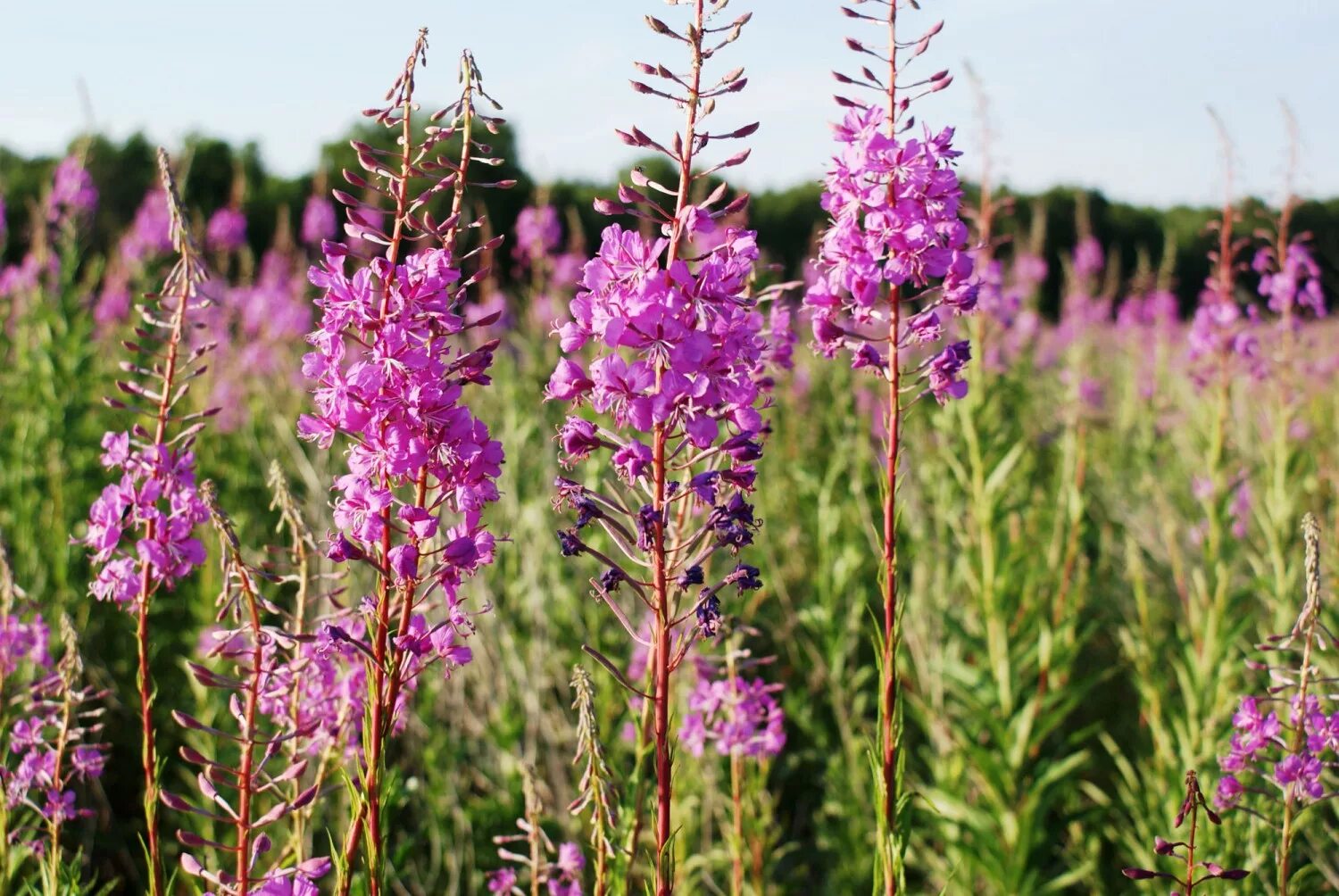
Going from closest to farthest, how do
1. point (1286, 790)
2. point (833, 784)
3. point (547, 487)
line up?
1. point (1286, 790)
2. point (833, 784)
3. point (547, 487)

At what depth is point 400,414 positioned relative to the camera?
1.77m

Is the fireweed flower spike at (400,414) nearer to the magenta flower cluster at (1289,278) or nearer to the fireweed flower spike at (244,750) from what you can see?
the fireweed flower spike at (244,750)

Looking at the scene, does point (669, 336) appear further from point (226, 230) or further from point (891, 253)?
point (226, 230)

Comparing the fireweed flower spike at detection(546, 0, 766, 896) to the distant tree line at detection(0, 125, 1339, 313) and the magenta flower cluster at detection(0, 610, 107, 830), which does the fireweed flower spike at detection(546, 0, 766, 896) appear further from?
the distant tree line at detection(0, 125, 1339, 313)

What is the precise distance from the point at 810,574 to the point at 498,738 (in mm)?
2303

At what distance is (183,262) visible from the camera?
224cm

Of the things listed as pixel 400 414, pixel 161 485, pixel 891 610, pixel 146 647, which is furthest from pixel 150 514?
pixel 891 610

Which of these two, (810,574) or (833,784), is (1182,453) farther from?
(833,784)

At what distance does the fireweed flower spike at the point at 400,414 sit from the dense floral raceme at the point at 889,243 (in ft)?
2.50

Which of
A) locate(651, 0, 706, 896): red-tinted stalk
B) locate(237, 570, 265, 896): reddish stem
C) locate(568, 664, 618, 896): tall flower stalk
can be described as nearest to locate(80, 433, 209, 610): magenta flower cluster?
locate(237, 570, 265, 896): reddish stem

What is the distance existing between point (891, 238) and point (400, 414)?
3.57 ft

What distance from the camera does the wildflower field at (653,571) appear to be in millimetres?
1806

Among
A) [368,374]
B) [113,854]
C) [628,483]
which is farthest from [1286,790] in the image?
[113,854]

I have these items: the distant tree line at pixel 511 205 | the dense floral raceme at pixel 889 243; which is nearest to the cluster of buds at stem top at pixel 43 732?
the dense floral raceme at pixel 889 243
